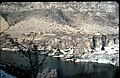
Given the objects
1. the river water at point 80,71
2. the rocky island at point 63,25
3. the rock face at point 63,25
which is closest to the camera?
the river water at point 80,71

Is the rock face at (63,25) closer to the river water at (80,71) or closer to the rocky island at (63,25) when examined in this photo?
the rocky island at (63,25)

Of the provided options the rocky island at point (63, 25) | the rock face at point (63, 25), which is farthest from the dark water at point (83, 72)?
the rock face at point (63, 25)

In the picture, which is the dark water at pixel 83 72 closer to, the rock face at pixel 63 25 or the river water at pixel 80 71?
the river water at pixel 80 71

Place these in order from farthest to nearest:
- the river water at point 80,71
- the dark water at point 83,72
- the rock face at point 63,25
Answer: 1. the rock face at point 63,25
2. the river water at point 80,71
3. the dark water at point 83,72

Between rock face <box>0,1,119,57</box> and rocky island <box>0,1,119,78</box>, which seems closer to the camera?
rocky island <box>0,1,119,78</box>

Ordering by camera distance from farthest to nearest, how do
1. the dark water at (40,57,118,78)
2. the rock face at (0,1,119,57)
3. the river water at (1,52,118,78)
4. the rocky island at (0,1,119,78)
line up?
the rock face at (0,1,119,57), the rocky island at (0,1,119,78), the river water at (1,52,118,78), the dark water at (40,57,118,78)

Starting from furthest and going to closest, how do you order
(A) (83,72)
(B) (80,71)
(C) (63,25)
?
(C) (63,25) < (B) (80,71) < (A) (83,72)

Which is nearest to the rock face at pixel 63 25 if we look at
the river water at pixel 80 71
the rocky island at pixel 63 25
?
the rocky island at pixel 63 25

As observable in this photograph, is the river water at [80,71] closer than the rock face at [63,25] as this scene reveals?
Yes

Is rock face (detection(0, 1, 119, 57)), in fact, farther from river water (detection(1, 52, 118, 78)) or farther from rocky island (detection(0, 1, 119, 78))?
river water (detection(1, 52, 118, 78))

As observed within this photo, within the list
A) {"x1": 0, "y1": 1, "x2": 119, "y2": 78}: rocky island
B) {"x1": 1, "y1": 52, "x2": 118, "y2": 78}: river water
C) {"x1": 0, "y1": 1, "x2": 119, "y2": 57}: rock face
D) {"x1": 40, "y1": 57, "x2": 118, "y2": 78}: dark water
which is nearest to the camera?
{"x1": 40, "y1": 57, "x2": 118, "y2": 78}: dark water

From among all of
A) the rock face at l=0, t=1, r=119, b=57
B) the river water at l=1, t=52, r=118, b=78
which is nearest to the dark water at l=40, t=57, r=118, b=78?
the river water at l=1, t=52, r=118, b=78

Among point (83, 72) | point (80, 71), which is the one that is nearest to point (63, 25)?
point (80, 71)

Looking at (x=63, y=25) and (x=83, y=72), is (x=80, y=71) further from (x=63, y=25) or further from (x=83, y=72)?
(x=63, y=25)
